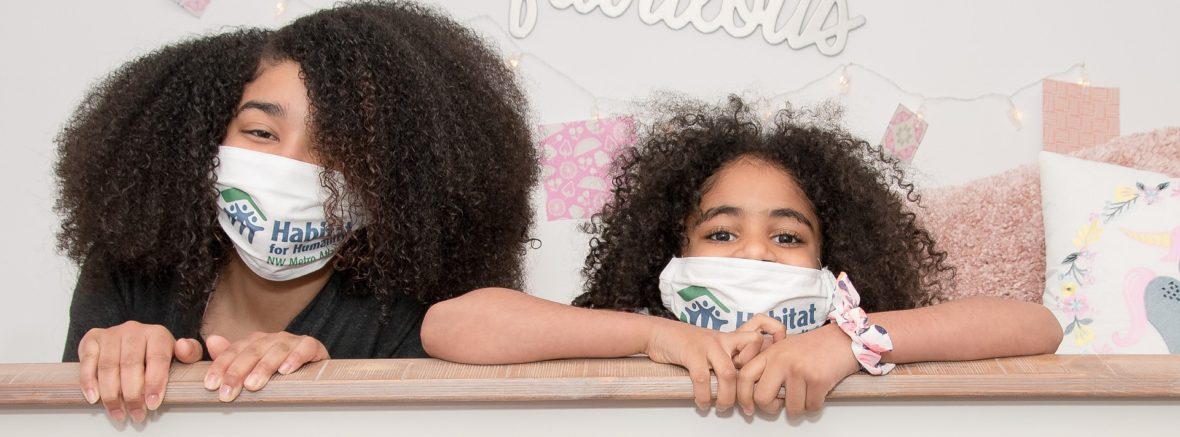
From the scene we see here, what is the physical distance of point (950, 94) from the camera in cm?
213

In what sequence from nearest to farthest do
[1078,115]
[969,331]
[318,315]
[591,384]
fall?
1. [591,384]
2. [969,331]
3. [318,315]
4. [1078,115]

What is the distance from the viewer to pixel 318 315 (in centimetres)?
155

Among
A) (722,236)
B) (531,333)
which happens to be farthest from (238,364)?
(722,236)

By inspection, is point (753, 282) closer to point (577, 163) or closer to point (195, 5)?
point (577, 163)

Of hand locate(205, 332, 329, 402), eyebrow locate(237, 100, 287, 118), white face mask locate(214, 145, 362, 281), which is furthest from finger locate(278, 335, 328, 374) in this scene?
eyebrow locate(237, 100, 287, 118)

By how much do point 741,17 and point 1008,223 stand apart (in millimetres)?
667

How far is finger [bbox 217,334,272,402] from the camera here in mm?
977

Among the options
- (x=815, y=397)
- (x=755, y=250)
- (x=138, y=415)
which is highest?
(x=755, y=250)

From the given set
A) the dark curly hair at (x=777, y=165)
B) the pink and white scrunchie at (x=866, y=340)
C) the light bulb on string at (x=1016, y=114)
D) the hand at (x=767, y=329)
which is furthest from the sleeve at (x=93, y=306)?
the light bulb on string at (x=1016, y=114)

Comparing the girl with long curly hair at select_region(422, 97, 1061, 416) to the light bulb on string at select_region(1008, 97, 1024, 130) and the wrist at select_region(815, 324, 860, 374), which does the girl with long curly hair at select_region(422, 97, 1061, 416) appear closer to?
the wrist at select_region(815, 324, 860, 374)

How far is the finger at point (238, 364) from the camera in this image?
98 centimetres

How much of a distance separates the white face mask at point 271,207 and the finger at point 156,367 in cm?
33

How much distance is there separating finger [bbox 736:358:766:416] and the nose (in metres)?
0.36

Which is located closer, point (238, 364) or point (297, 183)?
point (238, 364)
